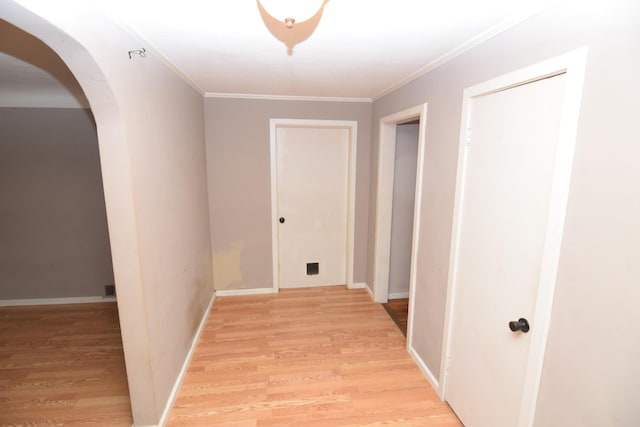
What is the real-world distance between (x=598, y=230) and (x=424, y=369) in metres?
1.68

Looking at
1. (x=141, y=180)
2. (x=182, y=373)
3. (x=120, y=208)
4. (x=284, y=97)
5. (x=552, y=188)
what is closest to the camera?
(x=552, y=188)

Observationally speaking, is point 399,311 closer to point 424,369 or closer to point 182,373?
point 424,369

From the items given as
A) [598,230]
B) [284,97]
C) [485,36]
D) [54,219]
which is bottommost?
[54,219]

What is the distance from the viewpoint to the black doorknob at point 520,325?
1.32 m

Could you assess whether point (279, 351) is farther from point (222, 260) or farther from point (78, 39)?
point (78, 39)

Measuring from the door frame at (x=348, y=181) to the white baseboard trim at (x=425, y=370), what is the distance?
132cm

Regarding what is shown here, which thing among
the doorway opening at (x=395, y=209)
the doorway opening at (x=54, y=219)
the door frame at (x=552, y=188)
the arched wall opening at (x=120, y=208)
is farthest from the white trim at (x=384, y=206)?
the doorway opening at (x=54, y=219)

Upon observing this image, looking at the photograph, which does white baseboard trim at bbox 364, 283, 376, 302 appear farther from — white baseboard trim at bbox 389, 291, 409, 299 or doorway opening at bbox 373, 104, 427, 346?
white baseboard trim at bbox 389, 291, 409, 299

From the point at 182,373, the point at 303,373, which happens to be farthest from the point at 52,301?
the point at 303,373

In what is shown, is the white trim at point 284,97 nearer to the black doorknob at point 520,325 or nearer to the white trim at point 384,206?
the white trim at point 384,206

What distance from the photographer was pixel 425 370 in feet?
7.34

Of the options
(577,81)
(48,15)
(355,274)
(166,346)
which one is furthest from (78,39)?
(355,274)

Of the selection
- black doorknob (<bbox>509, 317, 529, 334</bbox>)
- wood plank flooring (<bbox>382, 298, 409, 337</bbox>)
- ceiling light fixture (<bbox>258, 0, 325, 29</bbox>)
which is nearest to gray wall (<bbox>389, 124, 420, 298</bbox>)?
wood plank flooring (<bbox>382, 298, 409, 337</bbox>)

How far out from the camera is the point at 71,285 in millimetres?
3305
